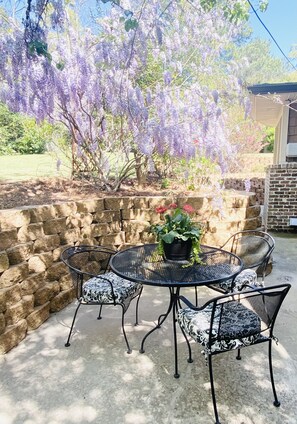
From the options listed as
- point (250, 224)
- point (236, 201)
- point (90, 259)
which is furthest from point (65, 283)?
point (250, 224)

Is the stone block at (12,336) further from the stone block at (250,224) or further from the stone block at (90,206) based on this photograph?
the stone block at (250,224)

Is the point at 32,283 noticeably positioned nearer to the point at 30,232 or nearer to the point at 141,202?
the point at 30,232

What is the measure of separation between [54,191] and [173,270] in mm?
2264

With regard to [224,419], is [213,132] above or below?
above

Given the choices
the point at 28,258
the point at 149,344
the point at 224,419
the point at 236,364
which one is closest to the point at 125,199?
the point at 28,258

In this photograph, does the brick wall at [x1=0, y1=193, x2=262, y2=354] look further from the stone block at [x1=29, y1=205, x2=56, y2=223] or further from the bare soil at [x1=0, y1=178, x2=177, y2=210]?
the bare soil at [x1=0, y1=178, x2=177, y2=210]

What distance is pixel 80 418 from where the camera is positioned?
164 cm

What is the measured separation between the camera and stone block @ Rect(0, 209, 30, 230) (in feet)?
7.52

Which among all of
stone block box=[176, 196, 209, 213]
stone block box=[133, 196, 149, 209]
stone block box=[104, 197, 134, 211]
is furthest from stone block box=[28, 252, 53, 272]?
stone block box=[176, 196, 209, 213]

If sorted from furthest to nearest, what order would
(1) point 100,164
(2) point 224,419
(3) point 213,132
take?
1. (1) point 100,164
2. (3) point 213,132
3. (2) point 224,419

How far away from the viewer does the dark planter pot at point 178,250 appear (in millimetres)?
2274

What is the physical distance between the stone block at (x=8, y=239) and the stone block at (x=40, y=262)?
0.25 meters

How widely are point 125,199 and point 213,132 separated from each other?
4.80ft

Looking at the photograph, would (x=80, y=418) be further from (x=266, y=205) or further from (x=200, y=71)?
(x=266, y=205)
